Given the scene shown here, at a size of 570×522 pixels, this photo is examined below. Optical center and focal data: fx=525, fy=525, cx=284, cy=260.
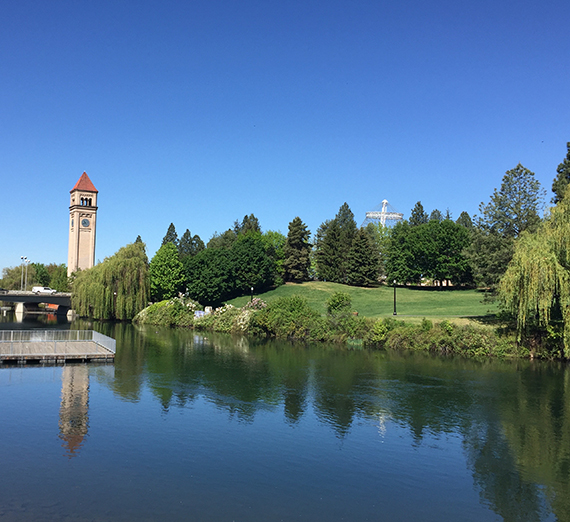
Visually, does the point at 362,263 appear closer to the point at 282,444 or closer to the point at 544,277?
the point at 544,277

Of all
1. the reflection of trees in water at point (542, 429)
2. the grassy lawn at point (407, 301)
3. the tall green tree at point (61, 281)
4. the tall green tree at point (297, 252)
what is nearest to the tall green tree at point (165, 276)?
the grassy lawn at point (407, 301)

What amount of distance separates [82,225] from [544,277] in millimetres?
107592

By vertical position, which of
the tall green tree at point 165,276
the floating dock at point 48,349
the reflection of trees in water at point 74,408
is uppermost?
the tall green tree at point 165,276

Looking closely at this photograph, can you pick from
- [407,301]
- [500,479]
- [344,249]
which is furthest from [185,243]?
[500,479]

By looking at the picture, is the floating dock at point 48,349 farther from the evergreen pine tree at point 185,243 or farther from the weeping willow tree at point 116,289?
the evergreen pine tree at point 185,243

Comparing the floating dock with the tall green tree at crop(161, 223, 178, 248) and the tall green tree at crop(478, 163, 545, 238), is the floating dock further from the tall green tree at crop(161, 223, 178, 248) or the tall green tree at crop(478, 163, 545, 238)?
the tall green tree at crop(161, 223, 178, 248)

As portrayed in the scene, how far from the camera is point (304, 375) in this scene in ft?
119

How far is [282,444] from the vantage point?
21.5 m

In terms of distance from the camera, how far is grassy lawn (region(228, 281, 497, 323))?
195ft

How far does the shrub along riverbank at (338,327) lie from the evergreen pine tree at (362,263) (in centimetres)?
3262

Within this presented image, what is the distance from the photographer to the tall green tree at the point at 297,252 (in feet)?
350

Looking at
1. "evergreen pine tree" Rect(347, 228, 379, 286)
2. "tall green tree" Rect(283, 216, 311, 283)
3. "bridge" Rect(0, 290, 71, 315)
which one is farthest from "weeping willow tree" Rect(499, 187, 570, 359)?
"bridge" Rect(0, 290, 71, 315)

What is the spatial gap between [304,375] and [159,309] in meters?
46.2

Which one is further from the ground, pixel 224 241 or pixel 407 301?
pixel 224 241
